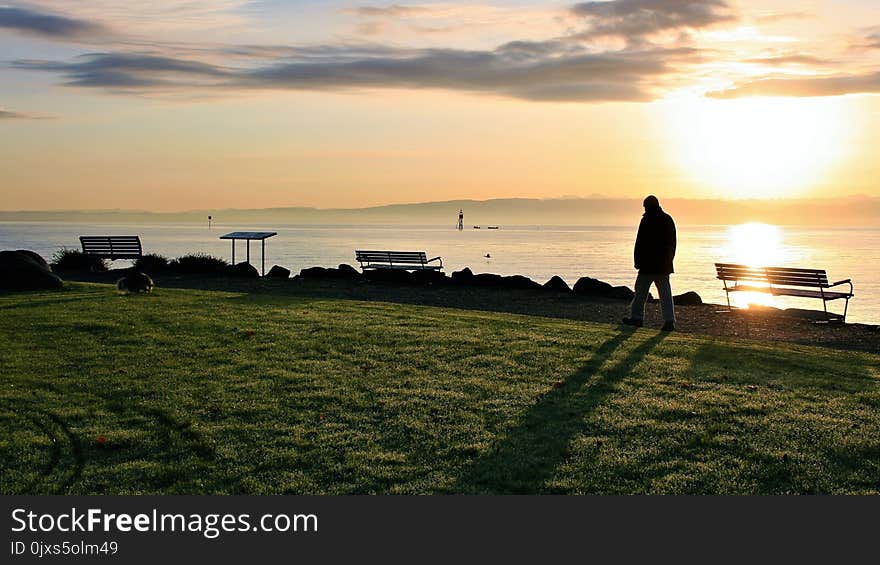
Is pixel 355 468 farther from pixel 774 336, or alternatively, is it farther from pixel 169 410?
pixel 774 336

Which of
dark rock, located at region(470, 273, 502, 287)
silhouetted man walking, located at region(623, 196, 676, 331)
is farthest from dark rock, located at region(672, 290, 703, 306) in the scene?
silhouetted man walking, located at region(623, 196, 676, 331)

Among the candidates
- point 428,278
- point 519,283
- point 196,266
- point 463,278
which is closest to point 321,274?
point 428,278

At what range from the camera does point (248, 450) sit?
22.6 ft

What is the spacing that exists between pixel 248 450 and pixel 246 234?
23.1m

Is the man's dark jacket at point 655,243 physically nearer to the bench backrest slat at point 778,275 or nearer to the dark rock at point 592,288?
the bench backrest slat at point 778,275

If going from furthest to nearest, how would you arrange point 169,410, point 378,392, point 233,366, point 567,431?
point 233,366 < point 378,392 < point 169,410 < point 567,431

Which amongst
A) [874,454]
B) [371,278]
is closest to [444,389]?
[874,454]

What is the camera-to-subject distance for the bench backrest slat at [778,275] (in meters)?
19.3

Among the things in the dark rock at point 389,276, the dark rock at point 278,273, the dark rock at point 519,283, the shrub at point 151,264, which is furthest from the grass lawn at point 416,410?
the shrub at point 151,264

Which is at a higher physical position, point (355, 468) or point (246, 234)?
point (246, 234)

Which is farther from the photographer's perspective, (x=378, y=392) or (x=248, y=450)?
(x=378, y=392)

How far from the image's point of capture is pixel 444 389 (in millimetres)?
9125

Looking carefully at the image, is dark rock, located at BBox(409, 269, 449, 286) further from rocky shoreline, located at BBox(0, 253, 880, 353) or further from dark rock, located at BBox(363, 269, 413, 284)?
dark rock, located at BBox(363, 269, 413, 284)

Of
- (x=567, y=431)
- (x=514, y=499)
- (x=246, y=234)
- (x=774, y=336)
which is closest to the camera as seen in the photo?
(x=514, y=499)
